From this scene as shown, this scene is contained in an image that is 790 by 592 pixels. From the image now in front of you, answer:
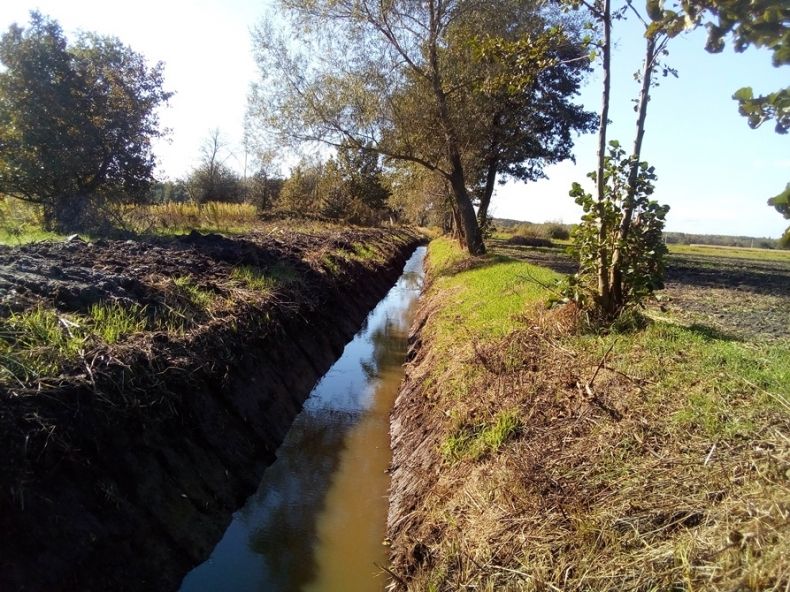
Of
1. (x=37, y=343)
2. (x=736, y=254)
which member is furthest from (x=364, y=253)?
(x=736, y=254)

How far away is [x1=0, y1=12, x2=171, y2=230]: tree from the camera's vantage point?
13680 mm

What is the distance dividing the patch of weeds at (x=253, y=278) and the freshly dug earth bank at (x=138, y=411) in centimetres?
3

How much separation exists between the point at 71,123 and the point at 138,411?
43.2 ft

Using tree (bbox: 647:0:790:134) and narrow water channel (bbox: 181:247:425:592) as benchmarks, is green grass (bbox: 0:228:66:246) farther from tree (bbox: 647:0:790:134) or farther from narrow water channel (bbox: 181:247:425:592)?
tree (bbox: 647:0:790:134)

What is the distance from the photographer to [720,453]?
323 centimetres

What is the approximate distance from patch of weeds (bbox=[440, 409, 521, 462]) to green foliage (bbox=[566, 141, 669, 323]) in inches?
87.3

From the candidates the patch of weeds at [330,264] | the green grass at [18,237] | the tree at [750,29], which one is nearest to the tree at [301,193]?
the patch of weeds at [330,264]

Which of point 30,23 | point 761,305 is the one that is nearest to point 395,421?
point 761,305

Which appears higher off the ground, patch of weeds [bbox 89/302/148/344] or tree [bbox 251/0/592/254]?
tree [bbox 251/0/592/254]

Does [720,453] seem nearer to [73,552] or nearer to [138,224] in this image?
[73,552]

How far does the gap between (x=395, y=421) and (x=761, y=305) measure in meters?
5.87

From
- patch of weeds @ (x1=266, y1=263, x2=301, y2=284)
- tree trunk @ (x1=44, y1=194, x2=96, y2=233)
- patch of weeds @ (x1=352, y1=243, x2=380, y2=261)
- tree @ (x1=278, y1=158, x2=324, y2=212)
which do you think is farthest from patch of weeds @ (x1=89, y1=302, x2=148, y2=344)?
tree @ (x1=278, y1=158, x2=324, y2=212)

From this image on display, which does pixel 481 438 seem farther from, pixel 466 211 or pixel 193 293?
pixel 466 211

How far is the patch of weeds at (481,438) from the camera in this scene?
15.0 ft
